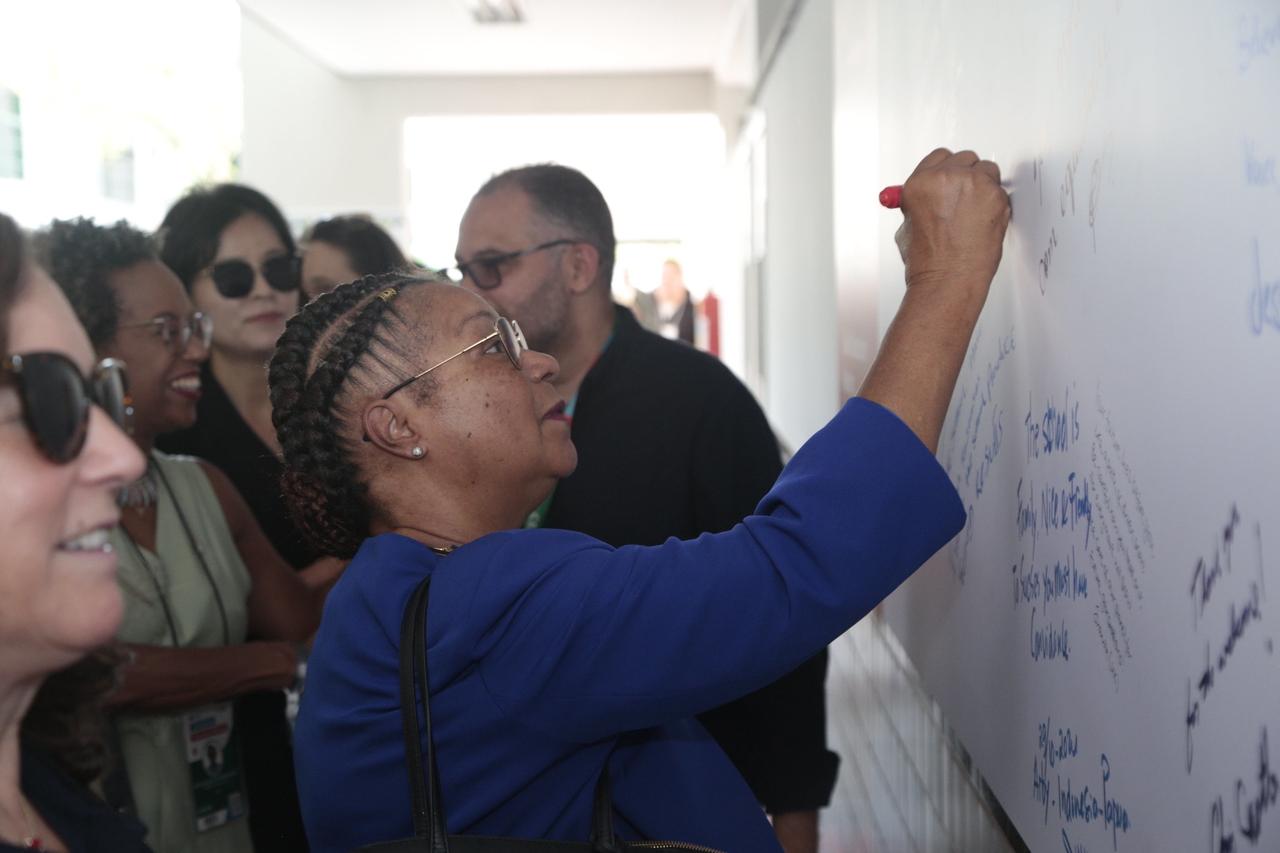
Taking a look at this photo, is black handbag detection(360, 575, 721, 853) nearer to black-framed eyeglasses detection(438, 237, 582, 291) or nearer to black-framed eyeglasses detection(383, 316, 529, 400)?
black-framed eyeglasses detection(383, 316, 529, 400)

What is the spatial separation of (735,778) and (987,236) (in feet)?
2.24

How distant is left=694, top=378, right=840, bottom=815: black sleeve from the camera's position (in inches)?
84.4

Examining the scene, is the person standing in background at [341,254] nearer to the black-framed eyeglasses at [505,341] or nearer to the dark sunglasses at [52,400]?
the black-framed eyeglasses at [505,341]

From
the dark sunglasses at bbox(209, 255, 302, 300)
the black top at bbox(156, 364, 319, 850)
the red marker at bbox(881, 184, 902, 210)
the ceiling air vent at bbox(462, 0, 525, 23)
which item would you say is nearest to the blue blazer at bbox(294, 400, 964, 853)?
the red marker at bbox(881, 184, 902, 210)

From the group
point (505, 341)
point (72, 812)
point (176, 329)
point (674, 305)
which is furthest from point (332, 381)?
point (674, 305)

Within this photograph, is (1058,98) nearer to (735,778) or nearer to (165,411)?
(735,778)

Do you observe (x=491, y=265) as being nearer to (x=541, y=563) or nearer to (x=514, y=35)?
(x=541, y=563)

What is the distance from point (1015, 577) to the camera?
4.52ft

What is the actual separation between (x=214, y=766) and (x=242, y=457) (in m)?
0.78

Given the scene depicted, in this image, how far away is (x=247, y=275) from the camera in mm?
2924

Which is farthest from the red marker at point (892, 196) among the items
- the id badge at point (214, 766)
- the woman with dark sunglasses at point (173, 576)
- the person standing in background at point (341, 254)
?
the person standing in background at point (341, 254)

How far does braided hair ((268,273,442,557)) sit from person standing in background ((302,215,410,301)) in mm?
1927

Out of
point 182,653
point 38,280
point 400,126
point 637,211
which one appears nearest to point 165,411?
point 182,653

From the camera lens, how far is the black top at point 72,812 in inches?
42.1
